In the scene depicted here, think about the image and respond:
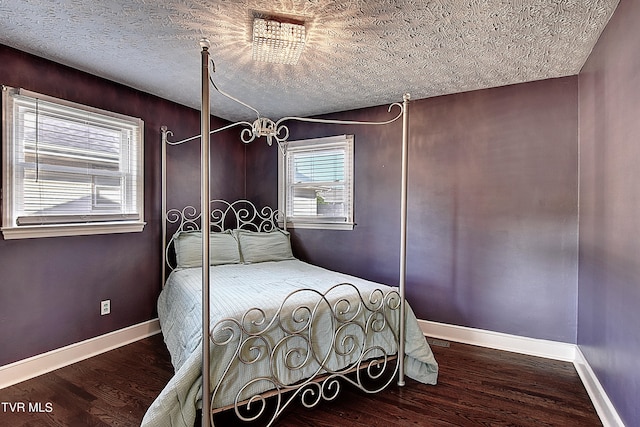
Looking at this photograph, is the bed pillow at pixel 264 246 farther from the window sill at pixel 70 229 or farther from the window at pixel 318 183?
the window sill at pixel 70 229

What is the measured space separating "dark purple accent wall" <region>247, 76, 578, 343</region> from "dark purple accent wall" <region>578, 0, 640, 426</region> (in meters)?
0.23

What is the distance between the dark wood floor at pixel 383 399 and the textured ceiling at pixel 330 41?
2.33 meters

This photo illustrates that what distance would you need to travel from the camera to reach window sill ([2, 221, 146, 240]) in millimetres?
2404

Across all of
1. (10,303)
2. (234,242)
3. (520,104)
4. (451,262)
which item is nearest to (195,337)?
(10,303)

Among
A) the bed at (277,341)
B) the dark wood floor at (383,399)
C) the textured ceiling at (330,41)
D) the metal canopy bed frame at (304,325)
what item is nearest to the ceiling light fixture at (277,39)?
the textured ceiling at (330,41)

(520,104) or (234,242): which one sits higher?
(520,104)

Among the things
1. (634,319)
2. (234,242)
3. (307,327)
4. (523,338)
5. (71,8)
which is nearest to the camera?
(634,319)

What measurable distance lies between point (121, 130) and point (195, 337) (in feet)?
7.12

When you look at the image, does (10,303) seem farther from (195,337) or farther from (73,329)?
(195,337)

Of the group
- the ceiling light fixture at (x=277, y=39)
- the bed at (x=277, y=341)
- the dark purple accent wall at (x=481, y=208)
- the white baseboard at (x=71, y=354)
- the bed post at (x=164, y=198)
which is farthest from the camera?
the bed post at (x=164, y=198)

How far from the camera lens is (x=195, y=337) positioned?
1.92m

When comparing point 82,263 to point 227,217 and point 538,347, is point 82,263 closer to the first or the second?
point 227,217

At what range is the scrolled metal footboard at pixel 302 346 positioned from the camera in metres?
1.84

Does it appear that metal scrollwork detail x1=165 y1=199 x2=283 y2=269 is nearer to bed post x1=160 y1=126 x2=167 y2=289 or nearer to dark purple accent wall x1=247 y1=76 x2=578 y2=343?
bed post x1=160 y1=126 x2=167 y2=289
